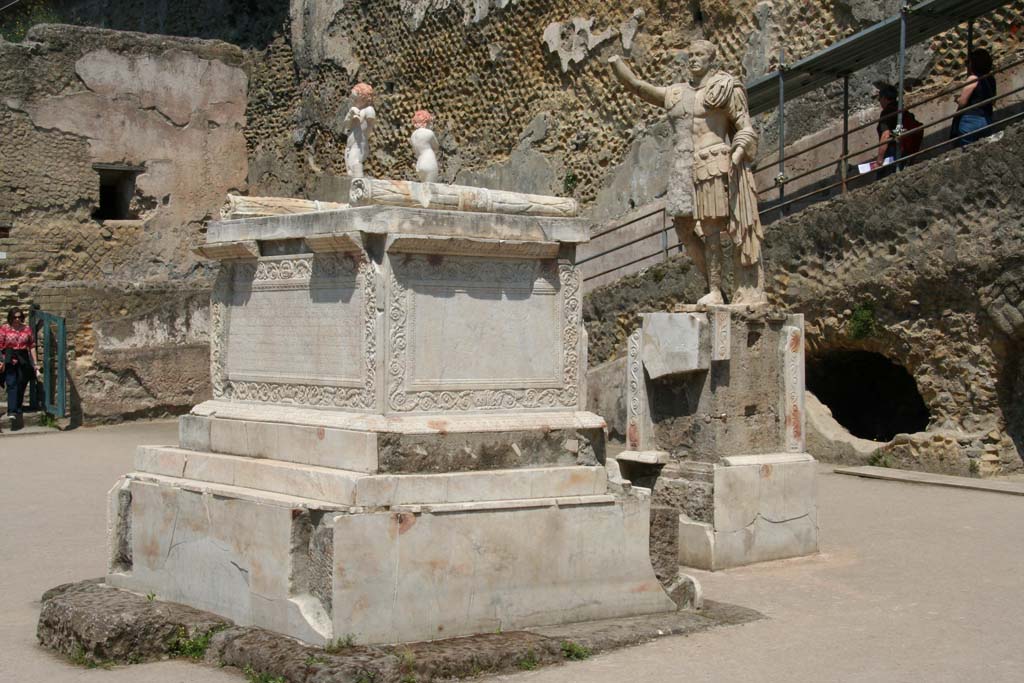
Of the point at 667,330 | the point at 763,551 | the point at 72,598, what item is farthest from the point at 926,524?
the point at 72,598

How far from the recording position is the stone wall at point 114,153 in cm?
1841

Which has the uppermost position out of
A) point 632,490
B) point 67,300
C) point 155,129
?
point 155,129

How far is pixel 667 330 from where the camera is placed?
24.7ft

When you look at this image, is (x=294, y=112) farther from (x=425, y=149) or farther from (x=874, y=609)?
(x=874, y=609)

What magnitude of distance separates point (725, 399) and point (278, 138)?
14.9m

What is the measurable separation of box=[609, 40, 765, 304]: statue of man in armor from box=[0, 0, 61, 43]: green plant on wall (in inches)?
893

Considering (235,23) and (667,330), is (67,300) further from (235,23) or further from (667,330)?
(667,330)

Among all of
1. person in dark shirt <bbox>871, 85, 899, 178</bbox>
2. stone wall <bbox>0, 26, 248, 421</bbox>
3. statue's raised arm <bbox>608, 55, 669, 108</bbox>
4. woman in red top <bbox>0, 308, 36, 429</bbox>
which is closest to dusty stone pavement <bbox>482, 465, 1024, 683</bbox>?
statue's raised arm <bbox>608, 55, 669, 108</bbox>

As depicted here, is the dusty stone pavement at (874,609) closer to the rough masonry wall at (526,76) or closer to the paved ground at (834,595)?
the paved ground at (834,595)

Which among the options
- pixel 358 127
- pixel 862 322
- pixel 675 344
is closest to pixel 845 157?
pixel 862 322

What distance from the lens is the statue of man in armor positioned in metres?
7.84

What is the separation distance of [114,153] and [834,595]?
15329 mm

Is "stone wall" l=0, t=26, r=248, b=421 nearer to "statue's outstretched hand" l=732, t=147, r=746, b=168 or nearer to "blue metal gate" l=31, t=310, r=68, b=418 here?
"blue metal gate" l=31, t=310, r=68, b=418

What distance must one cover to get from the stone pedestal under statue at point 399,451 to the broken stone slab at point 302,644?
0.37ft
